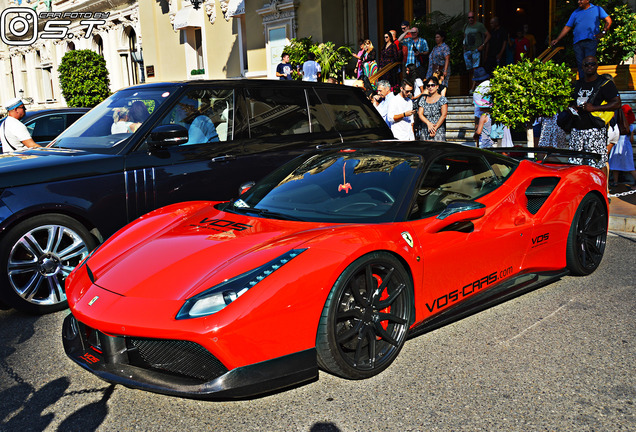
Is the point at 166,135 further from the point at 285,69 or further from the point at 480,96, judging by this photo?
the point at 285,69

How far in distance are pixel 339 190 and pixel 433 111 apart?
6300 mm

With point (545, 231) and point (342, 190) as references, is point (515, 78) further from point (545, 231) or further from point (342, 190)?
point (342, 190)

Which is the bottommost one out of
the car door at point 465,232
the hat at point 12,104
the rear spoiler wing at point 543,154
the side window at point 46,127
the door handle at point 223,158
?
the car door at point 465,232

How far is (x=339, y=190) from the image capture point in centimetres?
408

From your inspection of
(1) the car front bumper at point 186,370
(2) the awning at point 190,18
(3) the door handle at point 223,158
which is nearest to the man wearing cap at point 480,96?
(3) the door handle at point 223,158

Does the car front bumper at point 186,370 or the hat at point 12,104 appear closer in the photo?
the car front bumper at point 186,370

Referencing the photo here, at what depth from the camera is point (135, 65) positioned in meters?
31.2

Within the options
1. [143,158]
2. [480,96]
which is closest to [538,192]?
[143,158]

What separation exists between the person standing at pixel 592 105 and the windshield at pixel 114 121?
531 cm

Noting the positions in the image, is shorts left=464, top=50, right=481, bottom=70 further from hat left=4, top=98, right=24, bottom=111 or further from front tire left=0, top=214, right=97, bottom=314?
front tire left=0, top=214, right=97, bottom=314

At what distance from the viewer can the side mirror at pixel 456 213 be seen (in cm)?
381

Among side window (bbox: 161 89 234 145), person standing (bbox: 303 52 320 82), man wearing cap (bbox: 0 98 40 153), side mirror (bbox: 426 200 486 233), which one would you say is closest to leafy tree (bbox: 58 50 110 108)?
person standing (bbox: 303 52 320 82)

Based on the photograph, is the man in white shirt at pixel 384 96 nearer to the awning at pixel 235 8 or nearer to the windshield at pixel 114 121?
the windshield at pixel 114 121

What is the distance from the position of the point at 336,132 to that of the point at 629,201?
4247mm
